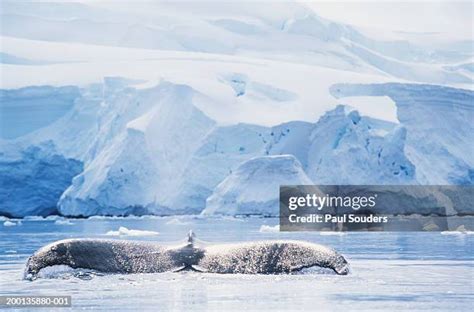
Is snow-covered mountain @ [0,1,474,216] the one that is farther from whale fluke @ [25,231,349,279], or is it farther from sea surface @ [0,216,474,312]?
whale fluke @ [25,231,349,279]

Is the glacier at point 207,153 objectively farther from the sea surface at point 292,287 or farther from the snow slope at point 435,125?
the sea surface at point 292,287

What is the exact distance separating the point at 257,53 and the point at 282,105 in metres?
1.34

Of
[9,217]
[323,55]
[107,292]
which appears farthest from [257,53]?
[107,292]

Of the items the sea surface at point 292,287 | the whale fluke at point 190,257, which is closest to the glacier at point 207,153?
the sea surface at point 292,287

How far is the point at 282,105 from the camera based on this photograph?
66.2 feet

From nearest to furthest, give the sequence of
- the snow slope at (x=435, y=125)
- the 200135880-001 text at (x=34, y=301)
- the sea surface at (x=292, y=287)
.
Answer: the sea surface at (x=292, y=287), the 200135880-001 text at (x=34, y=301), the snow slope at (x=435, y=125)

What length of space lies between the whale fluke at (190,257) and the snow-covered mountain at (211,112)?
8769 millimetres

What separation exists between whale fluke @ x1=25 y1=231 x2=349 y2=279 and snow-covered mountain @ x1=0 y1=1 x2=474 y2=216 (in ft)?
28.8

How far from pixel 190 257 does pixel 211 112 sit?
35.8 feet

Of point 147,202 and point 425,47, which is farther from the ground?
point 425,47

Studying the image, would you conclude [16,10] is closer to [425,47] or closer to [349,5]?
[349,5]

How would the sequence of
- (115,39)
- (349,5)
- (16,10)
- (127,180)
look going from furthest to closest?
(127,180) → (115,39) → (16,10) → (349,5)

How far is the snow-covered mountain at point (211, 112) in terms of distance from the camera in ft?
61.1

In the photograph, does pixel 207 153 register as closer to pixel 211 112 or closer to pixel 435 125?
pixel 211 112
